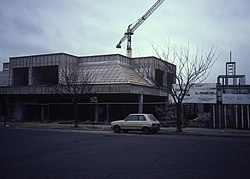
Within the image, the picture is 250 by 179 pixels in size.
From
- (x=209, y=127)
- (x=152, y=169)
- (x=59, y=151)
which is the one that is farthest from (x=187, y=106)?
(x=152, y=169)

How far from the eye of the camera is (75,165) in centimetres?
941

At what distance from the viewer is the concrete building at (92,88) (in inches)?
1519

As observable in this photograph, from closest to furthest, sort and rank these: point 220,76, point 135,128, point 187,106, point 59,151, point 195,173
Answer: point 195,173 < point 59,151 < point 135,128 < point 187,106 < point 220,76

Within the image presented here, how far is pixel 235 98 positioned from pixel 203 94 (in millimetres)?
3027

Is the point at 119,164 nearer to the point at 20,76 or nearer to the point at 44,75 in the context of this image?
the point at 44,75

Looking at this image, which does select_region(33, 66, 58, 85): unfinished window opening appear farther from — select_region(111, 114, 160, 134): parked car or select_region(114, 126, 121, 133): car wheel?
select_region(111, 114, 160, 134): parked car

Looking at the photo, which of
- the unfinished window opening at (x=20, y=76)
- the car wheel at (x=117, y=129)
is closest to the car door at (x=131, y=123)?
the car wheel at (x=117, y=129)

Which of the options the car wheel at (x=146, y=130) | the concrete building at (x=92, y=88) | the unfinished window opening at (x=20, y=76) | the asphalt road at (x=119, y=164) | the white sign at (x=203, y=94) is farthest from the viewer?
the unfinished window opening at (x=20, y=76)

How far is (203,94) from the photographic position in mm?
30297

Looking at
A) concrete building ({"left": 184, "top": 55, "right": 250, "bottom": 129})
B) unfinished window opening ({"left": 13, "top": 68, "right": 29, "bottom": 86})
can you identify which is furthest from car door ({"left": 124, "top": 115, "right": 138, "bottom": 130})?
unfinished window opening ({"left": 13, "top": 68, "right": 29, "bottom": 86})

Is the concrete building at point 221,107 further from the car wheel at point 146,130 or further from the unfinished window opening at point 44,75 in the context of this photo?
the unfinished window opening at point 44,75

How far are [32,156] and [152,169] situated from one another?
15.6 ft

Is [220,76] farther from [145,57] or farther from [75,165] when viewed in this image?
[75,165]

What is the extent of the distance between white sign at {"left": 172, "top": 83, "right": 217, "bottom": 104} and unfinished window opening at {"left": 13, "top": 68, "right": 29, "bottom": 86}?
29.6m
